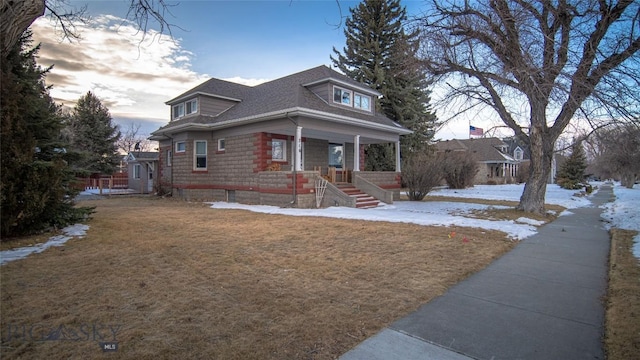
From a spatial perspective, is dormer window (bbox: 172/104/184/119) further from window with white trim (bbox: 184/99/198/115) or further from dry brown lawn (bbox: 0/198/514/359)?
dry brown lawn (bbox: 0/198/514/359)

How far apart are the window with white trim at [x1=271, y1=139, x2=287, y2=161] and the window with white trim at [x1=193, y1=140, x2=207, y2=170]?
406cm

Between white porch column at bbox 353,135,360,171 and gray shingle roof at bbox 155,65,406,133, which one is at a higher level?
gray shingle roof at bbox 155,65,406,133

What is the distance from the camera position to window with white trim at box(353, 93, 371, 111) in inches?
701

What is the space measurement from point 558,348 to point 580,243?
5.76 meters

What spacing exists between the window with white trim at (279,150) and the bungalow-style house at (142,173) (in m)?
11.8

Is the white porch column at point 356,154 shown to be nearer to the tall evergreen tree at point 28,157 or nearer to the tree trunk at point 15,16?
the tall evergreen tree at point 28,157

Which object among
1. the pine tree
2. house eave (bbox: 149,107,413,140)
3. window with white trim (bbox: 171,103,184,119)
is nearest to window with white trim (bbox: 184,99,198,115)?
window with white trim (bbox: 171,103,184,119)

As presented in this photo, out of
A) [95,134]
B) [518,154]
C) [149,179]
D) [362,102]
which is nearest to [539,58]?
[362,102]

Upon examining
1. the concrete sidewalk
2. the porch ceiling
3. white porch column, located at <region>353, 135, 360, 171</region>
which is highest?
the porch ceiling

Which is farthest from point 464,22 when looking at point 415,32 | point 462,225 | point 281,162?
point 281,162

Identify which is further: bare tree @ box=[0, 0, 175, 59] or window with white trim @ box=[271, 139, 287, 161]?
window with white trim @ box=[271, 139, 287, 161]

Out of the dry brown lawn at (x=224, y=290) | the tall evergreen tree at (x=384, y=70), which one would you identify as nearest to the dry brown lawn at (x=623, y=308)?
the dry brown lawn at (x=224, y=290)

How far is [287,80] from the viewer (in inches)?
741

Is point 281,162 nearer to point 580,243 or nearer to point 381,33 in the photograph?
point 580,243
